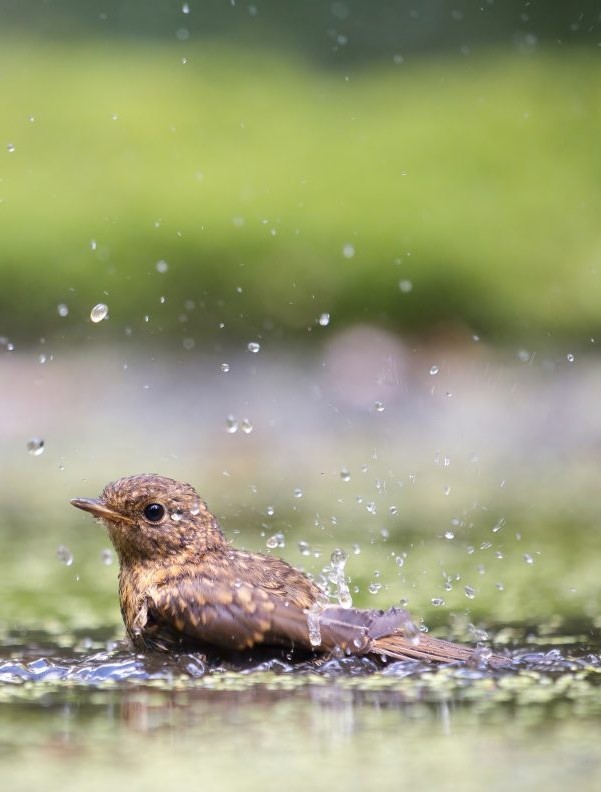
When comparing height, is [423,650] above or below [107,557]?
below

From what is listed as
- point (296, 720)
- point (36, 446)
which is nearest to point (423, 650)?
point (296, 720)

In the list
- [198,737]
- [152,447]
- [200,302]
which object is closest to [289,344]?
[200,302]

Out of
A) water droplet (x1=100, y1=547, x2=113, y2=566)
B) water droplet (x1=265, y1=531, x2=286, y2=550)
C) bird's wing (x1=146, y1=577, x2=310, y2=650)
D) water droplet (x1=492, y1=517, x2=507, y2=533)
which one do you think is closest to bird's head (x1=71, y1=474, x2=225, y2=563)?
bird's wing (x1=146, y1=577, x2=310, y2=650)

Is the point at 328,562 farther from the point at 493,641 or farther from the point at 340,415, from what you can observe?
the point at 340,415

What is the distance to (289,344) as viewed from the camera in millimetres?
15547

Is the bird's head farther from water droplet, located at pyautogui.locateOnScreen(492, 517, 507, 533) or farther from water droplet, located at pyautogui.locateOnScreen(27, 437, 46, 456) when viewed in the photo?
water droplet, located at pyautogui.locateOnScreen(492, 517, 507, 533)

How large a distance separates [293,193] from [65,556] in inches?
400

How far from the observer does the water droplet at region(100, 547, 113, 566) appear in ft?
30.8

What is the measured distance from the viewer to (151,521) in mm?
7094

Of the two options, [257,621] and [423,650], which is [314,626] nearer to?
[257,621]

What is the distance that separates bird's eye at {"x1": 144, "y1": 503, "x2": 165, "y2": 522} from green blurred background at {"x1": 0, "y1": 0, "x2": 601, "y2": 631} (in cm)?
87

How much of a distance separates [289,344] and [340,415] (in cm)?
178

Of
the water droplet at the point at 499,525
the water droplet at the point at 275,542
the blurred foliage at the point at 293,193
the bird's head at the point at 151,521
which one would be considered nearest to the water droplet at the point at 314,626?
the bird's head at the point at 151,521

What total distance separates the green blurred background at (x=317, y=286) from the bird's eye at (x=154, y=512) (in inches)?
34.1
